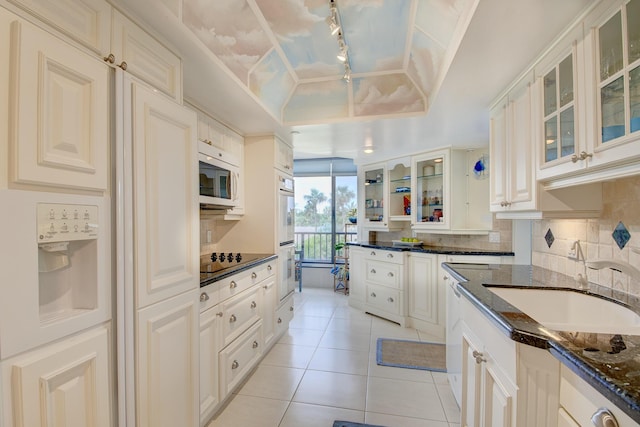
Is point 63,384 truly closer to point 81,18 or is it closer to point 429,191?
point 81,18

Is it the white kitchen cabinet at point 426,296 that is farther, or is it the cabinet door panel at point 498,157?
the white kitchen cabinet at point 426,296

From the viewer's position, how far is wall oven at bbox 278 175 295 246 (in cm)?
317

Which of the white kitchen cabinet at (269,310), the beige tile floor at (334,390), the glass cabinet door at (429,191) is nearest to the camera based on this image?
the beige tile floor at (334,390)

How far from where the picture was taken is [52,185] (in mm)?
949

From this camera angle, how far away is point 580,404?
0.82 metres

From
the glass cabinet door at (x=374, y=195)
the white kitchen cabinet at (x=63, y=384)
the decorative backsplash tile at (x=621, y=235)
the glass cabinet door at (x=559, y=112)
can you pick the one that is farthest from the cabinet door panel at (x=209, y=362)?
the glass cabinet door at (x=374, y=195)

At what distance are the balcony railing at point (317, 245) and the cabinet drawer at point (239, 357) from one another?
3050mm

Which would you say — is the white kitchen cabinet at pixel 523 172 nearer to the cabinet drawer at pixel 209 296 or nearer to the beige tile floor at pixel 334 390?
the beige tile floor at pixel 334 390

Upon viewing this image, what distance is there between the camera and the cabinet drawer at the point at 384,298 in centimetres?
364

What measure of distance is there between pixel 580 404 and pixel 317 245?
4.89 meters

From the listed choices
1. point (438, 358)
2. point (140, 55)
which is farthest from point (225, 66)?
point (438, 358)

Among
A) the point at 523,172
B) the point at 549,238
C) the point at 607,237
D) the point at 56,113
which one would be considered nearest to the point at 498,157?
the point at 523,172

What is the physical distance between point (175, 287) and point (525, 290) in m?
1.84

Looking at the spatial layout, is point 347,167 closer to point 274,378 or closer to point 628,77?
point 274,378
